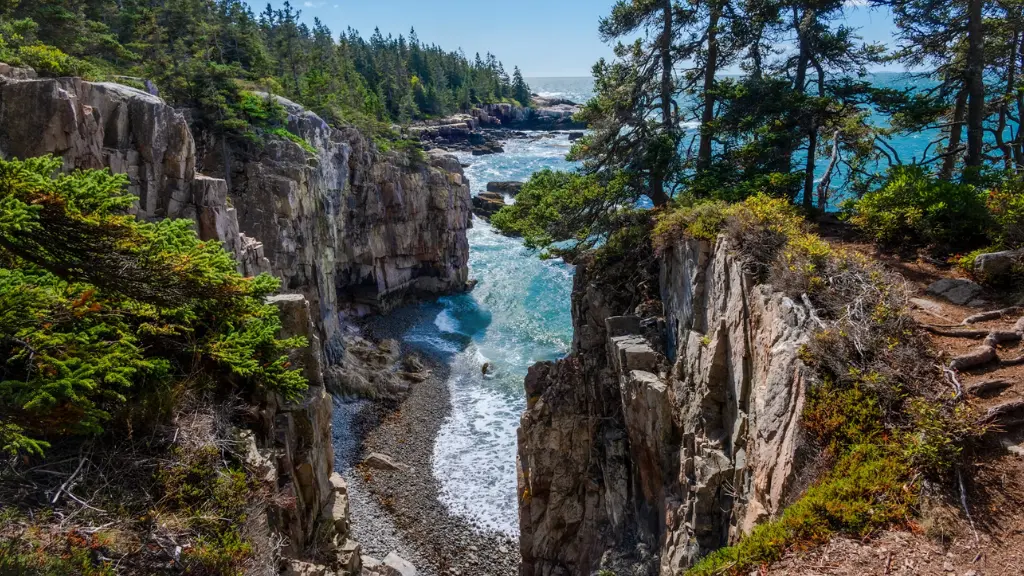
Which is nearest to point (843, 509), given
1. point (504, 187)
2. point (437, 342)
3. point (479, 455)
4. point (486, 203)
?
point (479, 455)

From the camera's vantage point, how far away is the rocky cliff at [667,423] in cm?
884

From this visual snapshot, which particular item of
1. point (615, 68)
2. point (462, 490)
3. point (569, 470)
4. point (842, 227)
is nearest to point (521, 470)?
point (569, 470)

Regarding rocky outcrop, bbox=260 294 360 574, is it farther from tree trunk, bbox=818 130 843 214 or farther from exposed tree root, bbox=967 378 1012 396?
tree trunk, bbox=818 130 843 214

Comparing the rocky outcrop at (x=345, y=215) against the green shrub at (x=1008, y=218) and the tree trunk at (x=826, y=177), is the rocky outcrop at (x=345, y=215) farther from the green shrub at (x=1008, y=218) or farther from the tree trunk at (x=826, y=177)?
the green shrub at (x=1008, y=218)

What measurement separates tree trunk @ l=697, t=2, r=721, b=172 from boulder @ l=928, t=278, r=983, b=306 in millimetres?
8299

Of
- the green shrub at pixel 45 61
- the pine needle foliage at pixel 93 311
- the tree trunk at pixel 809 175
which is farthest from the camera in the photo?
the green shrub at pixel 45 61

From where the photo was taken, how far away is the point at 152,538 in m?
6.74

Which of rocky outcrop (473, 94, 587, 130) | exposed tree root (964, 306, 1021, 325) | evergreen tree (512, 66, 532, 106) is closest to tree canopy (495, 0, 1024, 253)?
exposed tree root (964, 306, 1021, 325)

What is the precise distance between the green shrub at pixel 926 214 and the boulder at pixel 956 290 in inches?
71.1

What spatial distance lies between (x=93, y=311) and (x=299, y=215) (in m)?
22.7

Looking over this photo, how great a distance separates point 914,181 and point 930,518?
28.6 ft

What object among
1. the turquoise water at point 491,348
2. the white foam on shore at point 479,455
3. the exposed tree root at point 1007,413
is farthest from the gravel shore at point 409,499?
the exposed tree root at point 1007,413

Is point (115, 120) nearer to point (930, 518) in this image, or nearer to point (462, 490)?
point (462, 490)

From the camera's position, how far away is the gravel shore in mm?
18766
